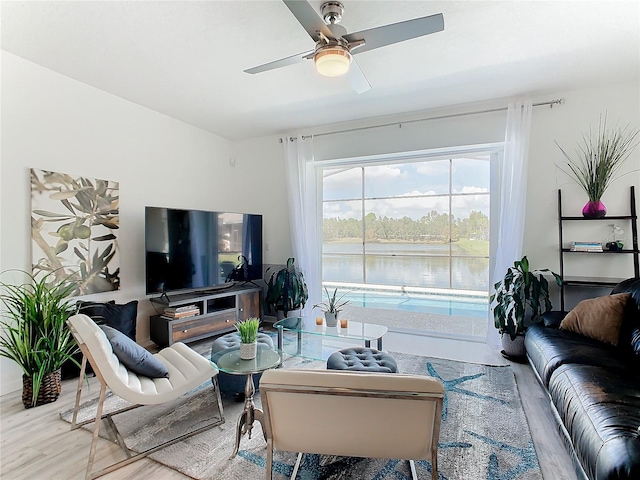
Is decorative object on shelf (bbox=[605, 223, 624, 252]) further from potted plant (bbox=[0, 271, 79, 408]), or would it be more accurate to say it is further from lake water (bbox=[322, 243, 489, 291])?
potted plant (bbox=[0, 271, 79, 408])

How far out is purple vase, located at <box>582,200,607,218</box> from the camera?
331 cm

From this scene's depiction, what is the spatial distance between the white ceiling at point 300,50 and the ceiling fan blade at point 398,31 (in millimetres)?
314

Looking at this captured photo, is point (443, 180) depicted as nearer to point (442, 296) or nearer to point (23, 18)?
point (442, 296)

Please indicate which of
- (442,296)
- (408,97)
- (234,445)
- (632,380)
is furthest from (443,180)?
(234,445)

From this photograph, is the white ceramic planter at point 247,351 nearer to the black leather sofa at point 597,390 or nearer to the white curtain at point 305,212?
the black leather sofa at point 597,390

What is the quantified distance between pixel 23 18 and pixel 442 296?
5.05m

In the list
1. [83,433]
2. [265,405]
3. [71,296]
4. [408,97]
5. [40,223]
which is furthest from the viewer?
[408,97]

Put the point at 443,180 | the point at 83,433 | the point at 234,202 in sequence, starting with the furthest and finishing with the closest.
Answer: the point at 234,202 → the point at 443,180 → the point at 83,433

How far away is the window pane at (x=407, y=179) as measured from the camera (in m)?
4.55

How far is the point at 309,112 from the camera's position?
4.20 m

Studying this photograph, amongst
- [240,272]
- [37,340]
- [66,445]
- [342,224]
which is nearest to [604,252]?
[342,224]

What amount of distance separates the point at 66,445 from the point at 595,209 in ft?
15.5

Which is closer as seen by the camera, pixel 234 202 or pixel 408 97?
pixel 408 97

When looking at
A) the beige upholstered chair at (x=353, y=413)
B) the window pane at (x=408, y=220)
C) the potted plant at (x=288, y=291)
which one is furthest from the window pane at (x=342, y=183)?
the beige upholstered chair at (x=353, y=413)
